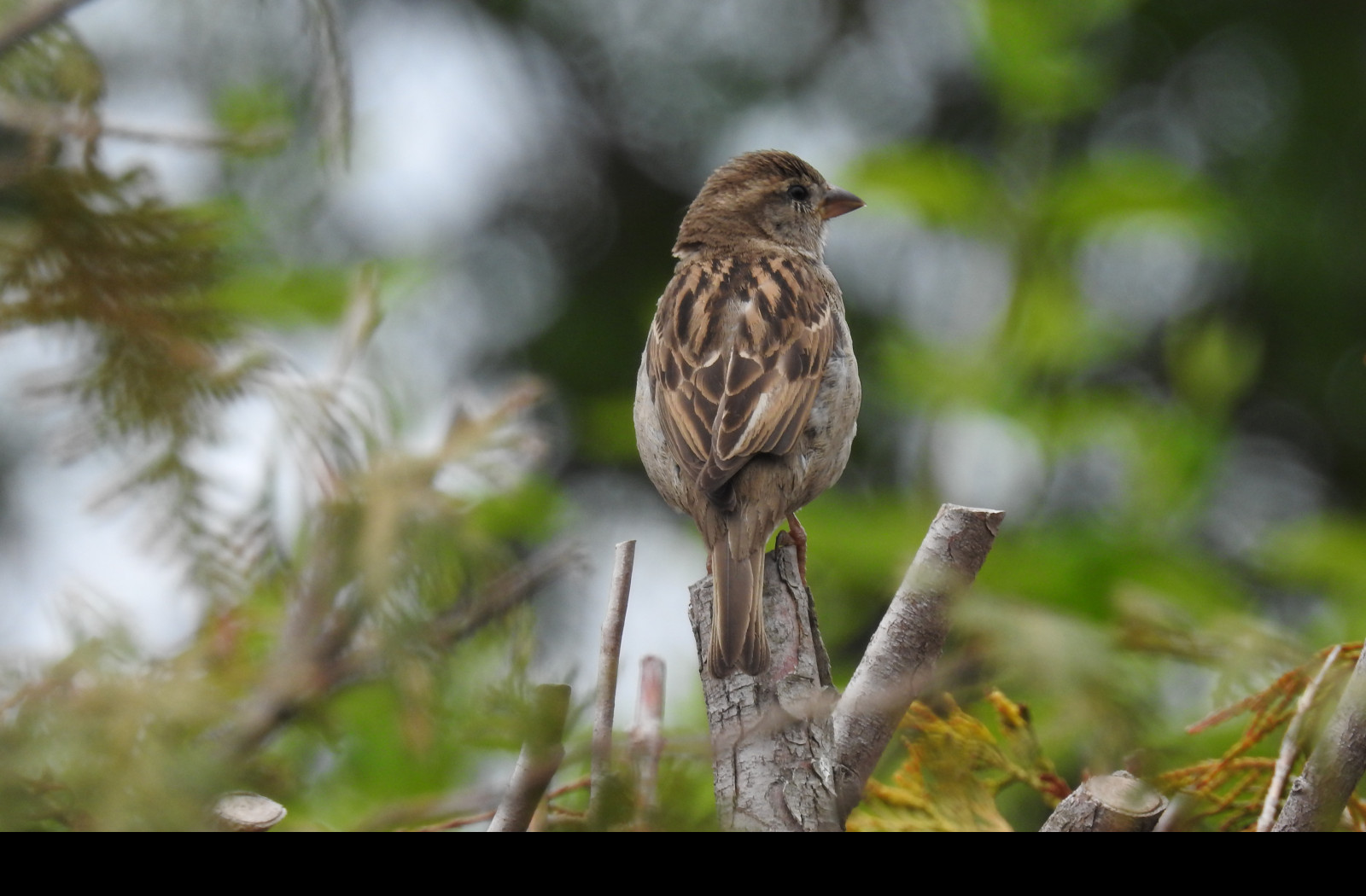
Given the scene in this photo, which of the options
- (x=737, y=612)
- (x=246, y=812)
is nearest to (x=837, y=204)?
(x=737, y=612)

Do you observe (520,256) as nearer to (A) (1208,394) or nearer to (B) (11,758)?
(A) (1208,394)

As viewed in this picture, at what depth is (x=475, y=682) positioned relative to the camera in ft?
4.52

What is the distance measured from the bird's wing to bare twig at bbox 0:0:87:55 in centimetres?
154

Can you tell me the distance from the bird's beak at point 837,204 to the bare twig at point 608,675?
2520 millimetres

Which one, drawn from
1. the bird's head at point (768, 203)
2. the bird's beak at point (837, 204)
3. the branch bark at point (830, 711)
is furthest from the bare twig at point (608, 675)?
the bird's beak at point (837, 204)

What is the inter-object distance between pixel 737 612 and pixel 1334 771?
0.92m

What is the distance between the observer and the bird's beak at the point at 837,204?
397 centimetres

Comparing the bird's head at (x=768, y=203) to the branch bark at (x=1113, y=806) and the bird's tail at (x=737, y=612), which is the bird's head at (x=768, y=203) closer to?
the bird's tail at (x=737, y=612)

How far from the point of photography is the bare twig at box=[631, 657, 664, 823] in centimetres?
127

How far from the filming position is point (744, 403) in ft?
8.99

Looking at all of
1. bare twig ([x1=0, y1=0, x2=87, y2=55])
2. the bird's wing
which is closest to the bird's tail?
the bird's wing

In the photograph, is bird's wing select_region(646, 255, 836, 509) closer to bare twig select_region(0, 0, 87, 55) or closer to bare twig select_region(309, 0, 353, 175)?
bare twig select_region(309, 0, 353, 175)

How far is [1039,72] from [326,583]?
2635 millimetres

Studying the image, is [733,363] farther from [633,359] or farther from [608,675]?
[633,359]
